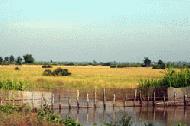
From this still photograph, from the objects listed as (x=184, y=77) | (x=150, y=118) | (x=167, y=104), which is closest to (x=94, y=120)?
(x=150, y=118)

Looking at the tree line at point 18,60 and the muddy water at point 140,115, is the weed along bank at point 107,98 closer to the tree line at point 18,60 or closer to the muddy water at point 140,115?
the muddy water at point 140,115

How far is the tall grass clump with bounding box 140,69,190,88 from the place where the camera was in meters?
34.3

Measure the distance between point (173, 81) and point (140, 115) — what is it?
8.28 m

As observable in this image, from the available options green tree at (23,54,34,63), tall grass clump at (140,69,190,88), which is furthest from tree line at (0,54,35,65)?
tall grass clump at (140,69,190,88)

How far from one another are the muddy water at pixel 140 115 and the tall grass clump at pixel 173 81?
15.3 ft

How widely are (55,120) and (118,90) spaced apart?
1784 cm

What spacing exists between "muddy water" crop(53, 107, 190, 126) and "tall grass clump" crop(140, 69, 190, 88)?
15.3ft

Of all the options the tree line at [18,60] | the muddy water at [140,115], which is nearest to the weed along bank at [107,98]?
the muddy water at [140,115]

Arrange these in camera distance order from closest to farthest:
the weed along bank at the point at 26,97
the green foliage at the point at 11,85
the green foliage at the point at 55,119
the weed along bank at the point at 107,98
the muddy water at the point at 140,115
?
the green foliage at the point at 55,119
the muddy water at the point at 140,115
the weed along bank at the point at 26,97
the weed along bank at the point at 107,98
the green foliage at the point at 11,85

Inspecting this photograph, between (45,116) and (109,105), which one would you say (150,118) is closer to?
(109,105)

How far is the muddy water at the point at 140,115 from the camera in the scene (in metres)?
24.2

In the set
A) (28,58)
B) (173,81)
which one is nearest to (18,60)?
(28,58)

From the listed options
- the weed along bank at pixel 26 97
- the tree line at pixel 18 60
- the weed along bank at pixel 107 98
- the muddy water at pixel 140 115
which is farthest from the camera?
the tree line at pixel 18 60

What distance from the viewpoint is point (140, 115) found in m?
26.8
